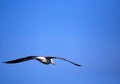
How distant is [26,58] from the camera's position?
4.97 m

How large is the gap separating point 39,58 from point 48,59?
178 millimetres

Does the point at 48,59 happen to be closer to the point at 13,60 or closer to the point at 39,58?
the point at 39,58

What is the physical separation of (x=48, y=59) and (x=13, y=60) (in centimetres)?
65

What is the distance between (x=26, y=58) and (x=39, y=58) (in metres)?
0.26

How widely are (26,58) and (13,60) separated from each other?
1.13 feet

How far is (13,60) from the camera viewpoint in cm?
518

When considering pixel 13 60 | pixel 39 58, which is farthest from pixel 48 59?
pixel 13 60

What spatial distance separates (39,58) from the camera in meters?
5.11

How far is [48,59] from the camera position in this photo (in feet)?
17.0

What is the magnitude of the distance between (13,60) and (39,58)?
Answer: 498 millimetres
